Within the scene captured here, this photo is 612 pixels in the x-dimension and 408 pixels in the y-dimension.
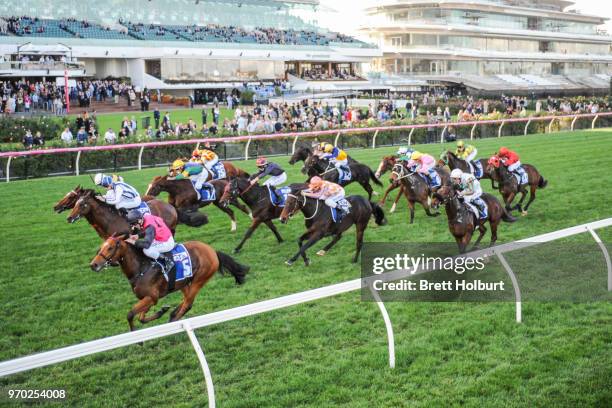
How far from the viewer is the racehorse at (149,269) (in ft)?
18.5

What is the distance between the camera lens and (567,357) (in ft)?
18.1

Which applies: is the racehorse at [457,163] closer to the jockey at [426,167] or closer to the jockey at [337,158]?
the jockey at [426,167]

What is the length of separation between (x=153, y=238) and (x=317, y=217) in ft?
9.52

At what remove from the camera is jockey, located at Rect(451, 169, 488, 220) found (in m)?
8.20

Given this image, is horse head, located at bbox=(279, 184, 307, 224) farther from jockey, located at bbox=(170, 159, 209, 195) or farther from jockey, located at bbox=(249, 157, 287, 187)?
jockey, located at bbox=(170, 159, 209, 195)

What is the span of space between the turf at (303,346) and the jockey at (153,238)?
30.1 inches

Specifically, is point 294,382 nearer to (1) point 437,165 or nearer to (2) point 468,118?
(1) point 437,165

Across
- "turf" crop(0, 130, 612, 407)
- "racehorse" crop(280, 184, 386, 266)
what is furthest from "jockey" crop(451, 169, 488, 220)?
"turf" crop(0, 130, 612, 407)

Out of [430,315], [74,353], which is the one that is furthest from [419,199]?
[74,353]

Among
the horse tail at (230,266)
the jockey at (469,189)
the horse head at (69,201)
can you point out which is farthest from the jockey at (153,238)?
the jockey at (469,189)

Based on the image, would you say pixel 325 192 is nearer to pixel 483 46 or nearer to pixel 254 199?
pixel 254 199

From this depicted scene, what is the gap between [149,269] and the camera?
19.5 ft

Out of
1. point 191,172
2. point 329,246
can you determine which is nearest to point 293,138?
point 191,172

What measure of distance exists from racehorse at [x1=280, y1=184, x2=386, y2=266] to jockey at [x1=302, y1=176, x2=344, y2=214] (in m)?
0.07
